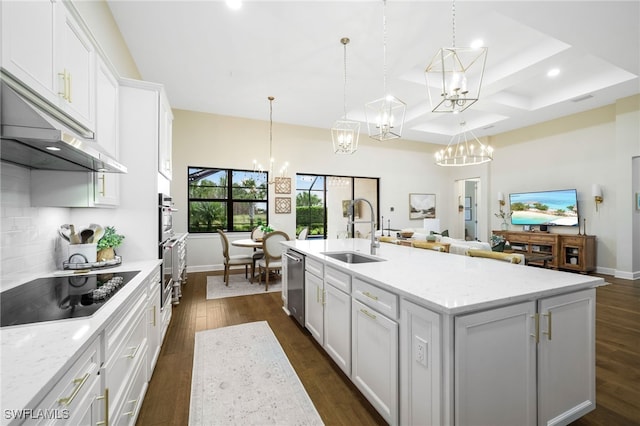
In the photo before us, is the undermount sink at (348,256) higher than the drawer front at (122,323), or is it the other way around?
the undermount sink at (348,256)

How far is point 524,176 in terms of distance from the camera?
689 centimetres

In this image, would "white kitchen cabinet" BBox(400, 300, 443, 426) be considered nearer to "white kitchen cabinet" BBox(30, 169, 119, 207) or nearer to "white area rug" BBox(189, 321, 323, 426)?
"white area rug" BBox(189, 321, 323, 426)

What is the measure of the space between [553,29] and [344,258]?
3.45 meters

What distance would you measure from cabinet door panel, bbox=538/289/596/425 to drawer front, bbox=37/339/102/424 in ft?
6.51

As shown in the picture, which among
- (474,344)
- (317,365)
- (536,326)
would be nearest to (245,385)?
(317,365)

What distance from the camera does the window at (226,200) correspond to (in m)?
5.97

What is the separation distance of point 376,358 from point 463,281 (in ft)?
2.27

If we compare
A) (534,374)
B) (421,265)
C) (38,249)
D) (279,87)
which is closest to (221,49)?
(279,87)

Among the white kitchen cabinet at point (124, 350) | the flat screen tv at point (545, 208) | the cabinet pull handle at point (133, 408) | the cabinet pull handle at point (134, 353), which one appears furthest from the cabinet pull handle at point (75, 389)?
the flat screen tv at point (545, 208)

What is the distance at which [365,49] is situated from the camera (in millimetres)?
3594

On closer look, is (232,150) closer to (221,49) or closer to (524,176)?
(221,49)

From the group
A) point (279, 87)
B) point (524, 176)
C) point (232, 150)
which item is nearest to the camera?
point (279, 87)

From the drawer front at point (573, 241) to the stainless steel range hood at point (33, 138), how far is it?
299 inches

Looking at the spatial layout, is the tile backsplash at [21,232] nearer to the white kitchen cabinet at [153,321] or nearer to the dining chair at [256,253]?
the white kitchen cabinet at [153,321]
